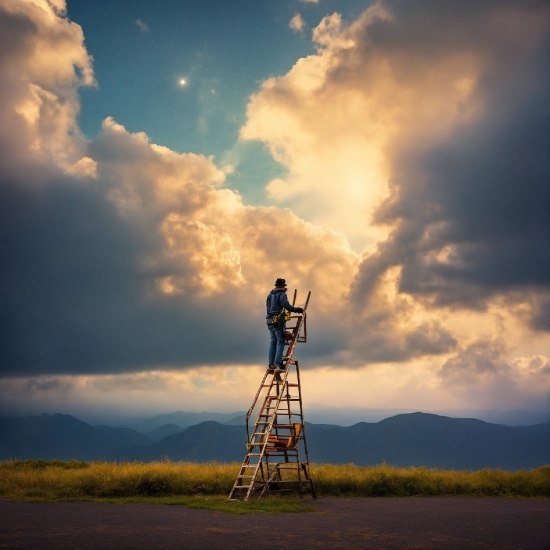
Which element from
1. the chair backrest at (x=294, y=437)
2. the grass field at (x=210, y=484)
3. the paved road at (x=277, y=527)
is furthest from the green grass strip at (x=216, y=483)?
the paved road at (x=277, y=527)

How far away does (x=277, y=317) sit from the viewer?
21125 mm

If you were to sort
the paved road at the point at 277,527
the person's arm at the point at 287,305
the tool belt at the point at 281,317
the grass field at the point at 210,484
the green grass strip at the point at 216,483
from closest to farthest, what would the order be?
the paved road at the point at 277,527, the person's arm at the point at 287,305, the tool belt at the point at 281,317, the grass field at the point at 210,484, the green grass strip at the point at 216,483

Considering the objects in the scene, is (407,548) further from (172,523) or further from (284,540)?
(172,523)

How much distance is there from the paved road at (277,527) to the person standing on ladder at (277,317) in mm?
5483

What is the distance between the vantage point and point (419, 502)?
69.2ft

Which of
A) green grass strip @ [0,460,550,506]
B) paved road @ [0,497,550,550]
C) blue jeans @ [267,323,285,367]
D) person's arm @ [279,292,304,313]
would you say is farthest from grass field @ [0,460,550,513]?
person's arm @ [279,292,304,313]

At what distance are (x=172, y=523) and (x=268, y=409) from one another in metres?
6.23

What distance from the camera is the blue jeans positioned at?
838 inches

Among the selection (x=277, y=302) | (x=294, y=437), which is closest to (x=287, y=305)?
(x=277, y=302)

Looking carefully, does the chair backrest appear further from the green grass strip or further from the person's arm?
the person's arm

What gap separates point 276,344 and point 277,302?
1.73 m

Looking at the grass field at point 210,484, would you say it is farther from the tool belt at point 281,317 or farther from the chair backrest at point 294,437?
the tool belt at point 281,317

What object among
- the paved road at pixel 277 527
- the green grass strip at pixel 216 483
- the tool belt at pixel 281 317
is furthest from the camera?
the green grass strip at pixel 216 483

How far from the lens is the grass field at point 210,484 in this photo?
2158cm
